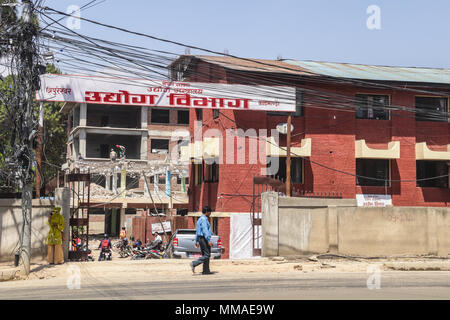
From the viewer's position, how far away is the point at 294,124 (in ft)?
92.7

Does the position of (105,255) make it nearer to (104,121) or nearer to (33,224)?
(33,224)

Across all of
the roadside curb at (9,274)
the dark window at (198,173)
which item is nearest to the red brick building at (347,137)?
the dark window at (198,173)

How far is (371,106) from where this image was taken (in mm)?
28938

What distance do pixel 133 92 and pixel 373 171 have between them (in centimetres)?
1423

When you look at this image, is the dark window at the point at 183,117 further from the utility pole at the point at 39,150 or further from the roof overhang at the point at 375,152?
the utility pole at the point at 39,150

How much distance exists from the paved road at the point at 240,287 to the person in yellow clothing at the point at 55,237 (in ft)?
5.89

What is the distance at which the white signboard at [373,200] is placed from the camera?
28938 mm

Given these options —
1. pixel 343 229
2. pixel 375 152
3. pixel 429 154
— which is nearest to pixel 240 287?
pixel 343 229

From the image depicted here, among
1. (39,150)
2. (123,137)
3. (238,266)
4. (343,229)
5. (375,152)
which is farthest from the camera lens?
(123,137)

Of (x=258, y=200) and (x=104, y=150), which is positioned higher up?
(x=104, y=150)

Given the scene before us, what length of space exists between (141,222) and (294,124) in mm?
13719

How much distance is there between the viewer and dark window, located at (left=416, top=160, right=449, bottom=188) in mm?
29984
